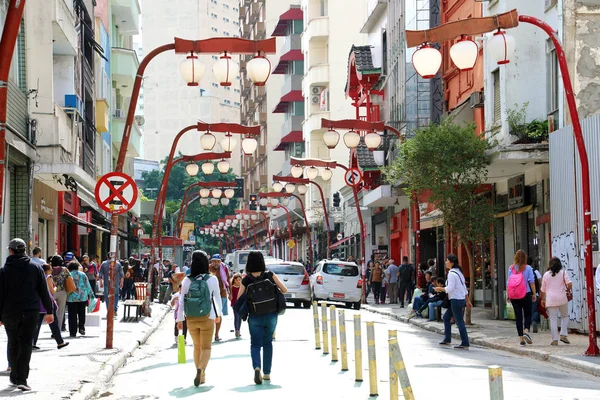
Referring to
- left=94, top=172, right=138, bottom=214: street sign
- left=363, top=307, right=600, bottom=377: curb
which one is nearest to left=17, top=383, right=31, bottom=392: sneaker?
left=94, top=172, right=138, bottom=214: street sign

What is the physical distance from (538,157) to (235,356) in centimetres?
1108

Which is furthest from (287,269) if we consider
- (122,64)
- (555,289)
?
(122,64)

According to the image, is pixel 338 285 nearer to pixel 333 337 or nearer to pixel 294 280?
pixel 294 280

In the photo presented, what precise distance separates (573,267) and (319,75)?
58060mm

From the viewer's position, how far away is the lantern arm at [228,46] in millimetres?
18953

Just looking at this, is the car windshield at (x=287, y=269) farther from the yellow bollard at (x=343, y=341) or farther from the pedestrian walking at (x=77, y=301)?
the yellow bollard at (x=343, y=341)

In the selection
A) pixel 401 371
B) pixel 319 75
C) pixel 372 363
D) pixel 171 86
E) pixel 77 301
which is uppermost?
pixel 171 86

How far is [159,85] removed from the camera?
172m

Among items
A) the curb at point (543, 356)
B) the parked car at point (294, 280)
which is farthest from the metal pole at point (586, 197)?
the parked car at point (294, 280)

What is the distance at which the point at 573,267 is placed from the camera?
2456cm

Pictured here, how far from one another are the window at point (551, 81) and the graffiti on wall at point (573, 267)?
11.6ft

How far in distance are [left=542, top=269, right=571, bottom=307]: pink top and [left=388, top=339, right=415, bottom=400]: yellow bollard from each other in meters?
12.0

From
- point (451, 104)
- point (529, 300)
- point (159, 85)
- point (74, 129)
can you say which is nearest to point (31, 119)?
point (74, 129)

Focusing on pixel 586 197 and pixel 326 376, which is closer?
pixel 326 376
